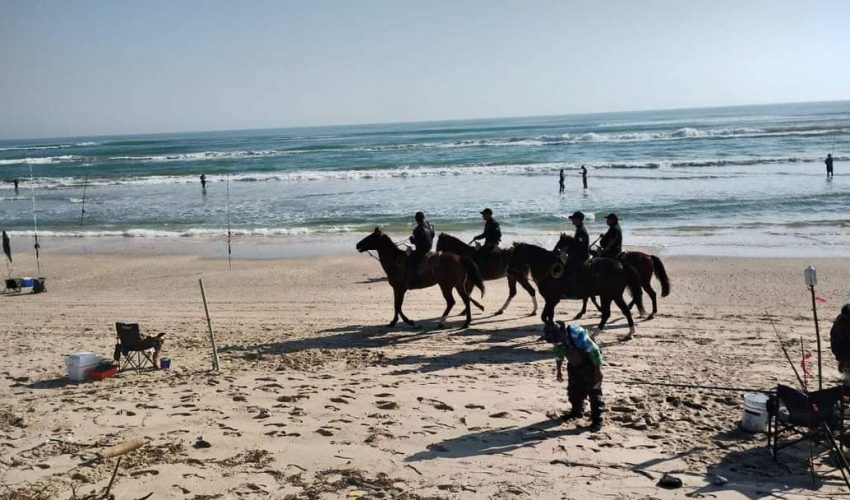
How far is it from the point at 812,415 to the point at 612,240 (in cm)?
572

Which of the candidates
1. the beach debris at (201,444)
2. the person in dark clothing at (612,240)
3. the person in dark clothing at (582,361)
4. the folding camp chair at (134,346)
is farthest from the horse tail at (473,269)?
the beach debris at (201,444)

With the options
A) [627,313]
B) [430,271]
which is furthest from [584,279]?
[430,271]

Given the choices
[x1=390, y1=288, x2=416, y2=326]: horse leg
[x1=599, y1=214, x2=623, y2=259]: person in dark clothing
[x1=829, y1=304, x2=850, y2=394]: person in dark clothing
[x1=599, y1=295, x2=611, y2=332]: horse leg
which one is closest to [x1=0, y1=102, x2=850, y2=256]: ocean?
[x1=599, y1=214, x2=623, y2=259]: person in dark clothing

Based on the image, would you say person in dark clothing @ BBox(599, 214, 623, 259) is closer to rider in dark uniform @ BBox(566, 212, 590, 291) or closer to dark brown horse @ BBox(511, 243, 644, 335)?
dark brown horse @ BBox(511, 243, 644, 335)

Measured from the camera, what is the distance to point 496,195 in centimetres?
3225

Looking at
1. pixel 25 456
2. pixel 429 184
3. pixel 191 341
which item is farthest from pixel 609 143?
pixel 25 456

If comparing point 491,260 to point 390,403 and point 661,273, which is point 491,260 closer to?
point 661,273

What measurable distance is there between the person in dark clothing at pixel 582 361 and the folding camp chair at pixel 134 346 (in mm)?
5998

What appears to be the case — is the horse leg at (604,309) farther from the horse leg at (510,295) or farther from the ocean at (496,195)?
the ocean at (496,195)

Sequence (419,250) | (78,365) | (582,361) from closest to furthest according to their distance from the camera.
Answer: (582,361), (78,365), (419,250)

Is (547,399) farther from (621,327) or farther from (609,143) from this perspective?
(609,143)

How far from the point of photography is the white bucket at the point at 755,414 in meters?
7.06

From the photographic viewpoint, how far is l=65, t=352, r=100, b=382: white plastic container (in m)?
9.34

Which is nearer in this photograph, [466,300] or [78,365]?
[78,365]
